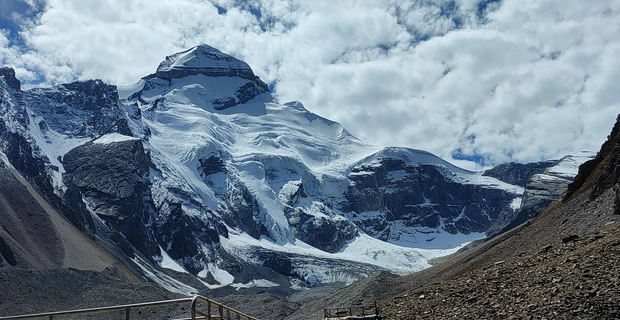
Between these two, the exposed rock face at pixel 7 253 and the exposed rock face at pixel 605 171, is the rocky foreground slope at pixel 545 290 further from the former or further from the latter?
the exposed rock face at pixel 7 253

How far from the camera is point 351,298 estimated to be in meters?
85.3

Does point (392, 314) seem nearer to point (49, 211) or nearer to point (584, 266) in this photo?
point (584, 266)

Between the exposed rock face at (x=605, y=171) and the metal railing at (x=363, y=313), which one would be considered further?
the exposed rock face at (x=605, y=171)

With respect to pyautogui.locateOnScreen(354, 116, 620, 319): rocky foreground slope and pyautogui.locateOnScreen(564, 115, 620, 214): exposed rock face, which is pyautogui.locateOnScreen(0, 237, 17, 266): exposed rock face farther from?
pyautogui.locateOnScreen(354, 116, 620, 319): rocky foreground slope

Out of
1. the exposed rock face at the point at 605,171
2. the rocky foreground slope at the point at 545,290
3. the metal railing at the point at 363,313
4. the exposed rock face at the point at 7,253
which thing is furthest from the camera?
the exposed rock face at the point at 7,253

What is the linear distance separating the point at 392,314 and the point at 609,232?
11.2m

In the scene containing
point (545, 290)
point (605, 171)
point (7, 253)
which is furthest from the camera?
point (7, 253)

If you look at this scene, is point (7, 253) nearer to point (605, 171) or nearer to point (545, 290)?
point (605, 171)

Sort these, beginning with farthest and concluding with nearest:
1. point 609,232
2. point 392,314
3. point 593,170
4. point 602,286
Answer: point 593,170 < point 392,314 < point 609,232 < point 602,286

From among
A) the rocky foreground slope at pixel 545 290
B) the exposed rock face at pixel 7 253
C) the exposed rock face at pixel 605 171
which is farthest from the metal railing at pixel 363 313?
the exposed rock face at pixel 7 253

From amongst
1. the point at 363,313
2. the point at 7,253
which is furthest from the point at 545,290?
the point at 7,253

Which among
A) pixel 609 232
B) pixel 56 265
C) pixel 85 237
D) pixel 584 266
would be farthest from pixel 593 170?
pixel 85 237

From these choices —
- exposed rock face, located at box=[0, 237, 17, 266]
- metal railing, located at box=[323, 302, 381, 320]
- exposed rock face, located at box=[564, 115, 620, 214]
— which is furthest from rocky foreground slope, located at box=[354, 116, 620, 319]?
exposed rock face, located at box=[0, 237, 17, 266]

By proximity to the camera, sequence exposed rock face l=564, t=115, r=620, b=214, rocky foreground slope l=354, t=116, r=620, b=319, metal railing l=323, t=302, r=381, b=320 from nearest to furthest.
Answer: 1. rocky foreground slope l=354, t=116, r=620, b=319
2. metal railing l=323, t=302, r=381, b=320
3. exposed rock face l=564, t=115, r=620, b=214
